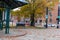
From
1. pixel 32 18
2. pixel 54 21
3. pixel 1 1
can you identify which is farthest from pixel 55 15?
pixel 1 1

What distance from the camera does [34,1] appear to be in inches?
1439

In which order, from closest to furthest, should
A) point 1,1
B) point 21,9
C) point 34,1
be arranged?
1. point 1,1
2. point 34,1
3. point 21,9

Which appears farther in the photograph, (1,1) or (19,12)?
(19,12)

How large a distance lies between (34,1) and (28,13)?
3195 mm

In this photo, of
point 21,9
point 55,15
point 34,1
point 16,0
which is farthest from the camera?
point 55,15

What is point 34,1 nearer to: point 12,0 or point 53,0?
point 53,0

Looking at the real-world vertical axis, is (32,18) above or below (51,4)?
below

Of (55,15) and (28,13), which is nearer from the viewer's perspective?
(28,13)

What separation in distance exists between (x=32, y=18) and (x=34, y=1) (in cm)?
457

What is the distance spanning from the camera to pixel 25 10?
38.3m

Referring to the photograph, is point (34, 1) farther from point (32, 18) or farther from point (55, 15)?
point (55, 15)

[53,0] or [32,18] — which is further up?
[53,0]

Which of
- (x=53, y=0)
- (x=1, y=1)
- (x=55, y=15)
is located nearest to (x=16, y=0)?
(x=1, y=1)

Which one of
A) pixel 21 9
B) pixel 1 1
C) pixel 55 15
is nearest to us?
pixel 1 1
